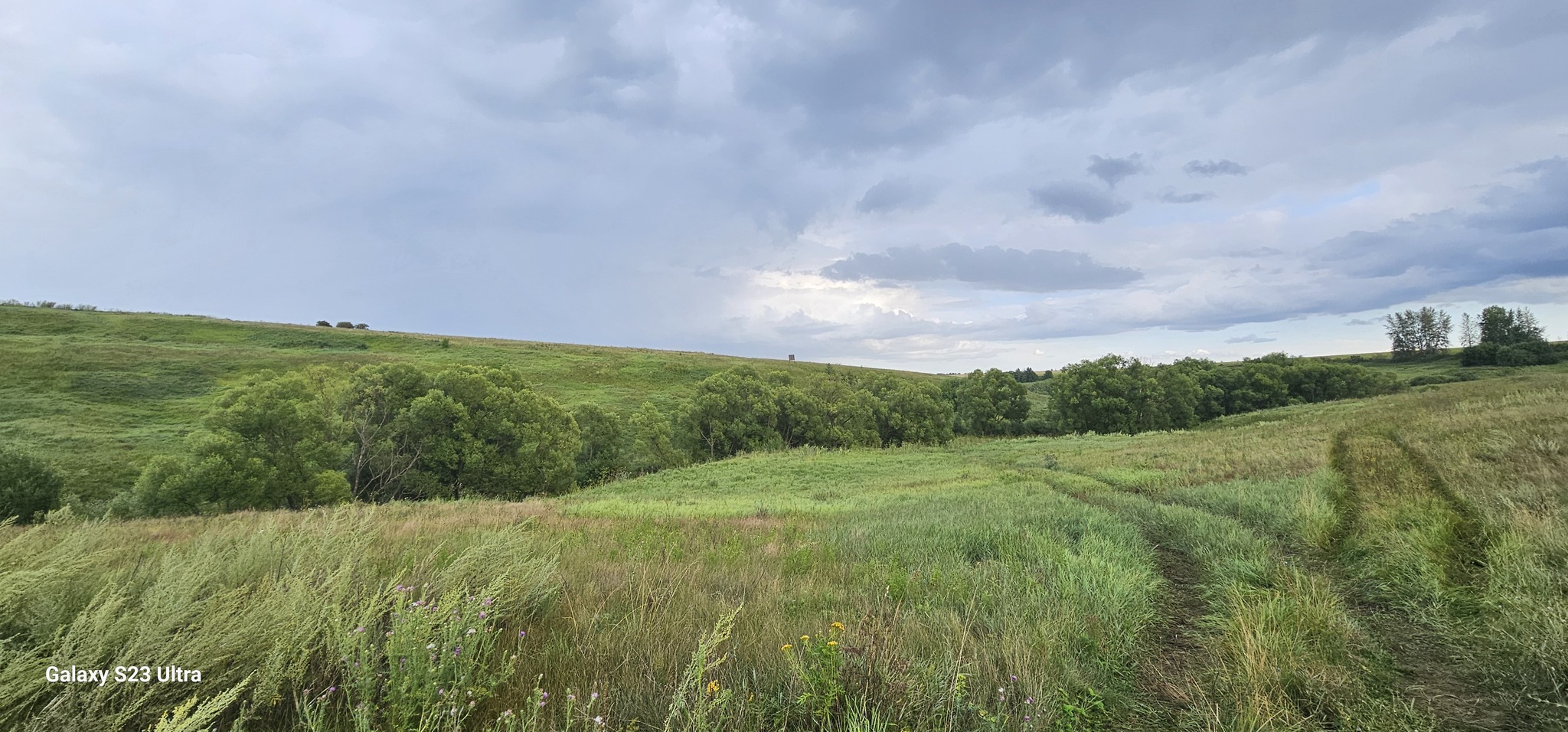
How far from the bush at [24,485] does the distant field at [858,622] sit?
32.7 metres

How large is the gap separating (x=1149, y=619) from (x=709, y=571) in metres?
4.86

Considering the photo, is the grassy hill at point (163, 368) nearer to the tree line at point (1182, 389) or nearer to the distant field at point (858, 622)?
the tree line at point (1182, 389)

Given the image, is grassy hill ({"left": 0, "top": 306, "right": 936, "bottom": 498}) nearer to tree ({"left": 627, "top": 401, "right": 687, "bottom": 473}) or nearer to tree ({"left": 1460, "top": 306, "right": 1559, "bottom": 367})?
tree ({"left": 627, "top": 401, "right": 687, "bottom": 473})

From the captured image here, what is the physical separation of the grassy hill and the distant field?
1963 inches

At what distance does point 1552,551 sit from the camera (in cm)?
559

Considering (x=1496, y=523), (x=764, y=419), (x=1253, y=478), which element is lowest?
(x=764, y=419)

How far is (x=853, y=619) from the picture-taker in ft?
15.7

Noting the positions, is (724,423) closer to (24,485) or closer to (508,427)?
(508,427)

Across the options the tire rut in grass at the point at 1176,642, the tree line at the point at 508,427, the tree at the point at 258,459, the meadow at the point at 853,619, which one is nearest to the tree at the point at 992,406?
the tree line at the point at 508,427

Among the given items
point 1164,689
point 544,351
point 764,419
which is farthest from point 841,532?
point 544,351

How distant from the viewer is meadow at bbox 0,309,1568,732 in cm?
288

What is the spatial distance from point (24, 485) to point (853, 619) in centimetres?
4639

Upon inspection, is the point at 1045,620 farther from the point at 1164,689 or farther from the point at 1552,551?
the point at 1552,551

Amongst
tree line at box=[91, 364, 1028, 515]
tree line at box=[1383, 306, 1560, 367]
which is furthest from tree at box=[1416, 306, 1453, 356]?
tree line at box=[91, 364, 1028, 515]
